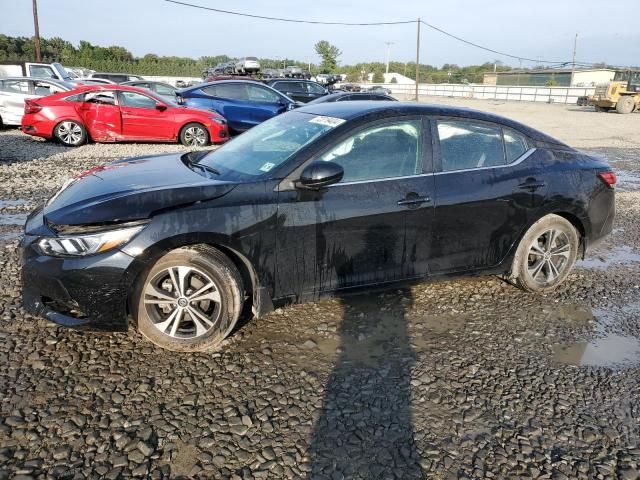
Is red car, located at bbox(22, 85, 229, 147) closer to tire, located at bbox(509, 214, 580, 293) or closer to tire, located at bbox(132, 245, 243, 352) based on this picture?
tire, located at bbox(509, 214, 580, 293)

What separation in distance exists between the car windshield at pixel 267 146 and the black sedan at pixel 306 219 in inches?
0.7

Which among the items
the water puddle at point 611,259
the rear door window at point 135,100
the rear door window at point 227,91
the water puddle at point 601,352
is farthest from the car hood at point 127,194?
the rear door window at point 227,91

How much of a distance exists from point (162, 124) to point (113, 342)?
30.7ft

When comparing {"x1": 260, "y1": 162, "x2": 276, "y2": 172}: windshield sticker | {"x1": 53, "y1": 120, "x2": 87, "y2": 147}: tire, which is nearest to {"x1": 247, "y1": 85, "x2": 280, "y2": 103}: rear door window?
{"x1": 53, "y1": 120, "x2": 87, "y2": 147}: tire

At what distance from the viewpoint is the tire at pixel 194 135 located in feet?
39.3

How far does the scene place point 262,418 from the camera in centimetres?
272

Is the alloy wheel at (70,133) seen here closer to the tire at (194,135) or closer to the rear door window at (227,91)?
the tire at (194,135)

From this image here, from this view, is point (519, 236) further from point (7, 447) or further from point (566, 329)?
point (7, 447)

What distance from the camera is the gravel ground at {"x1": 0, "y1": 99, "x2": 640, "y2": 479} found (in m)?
2.43

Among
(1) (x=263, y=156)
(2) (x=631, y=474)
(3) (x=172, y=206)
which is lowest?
(2) (x=631, y=474)

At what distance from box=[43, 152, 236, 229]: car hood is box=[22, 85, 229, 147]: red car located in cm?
846

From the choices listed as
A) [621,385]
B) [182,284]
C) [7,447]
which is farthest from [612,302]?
[7,447]

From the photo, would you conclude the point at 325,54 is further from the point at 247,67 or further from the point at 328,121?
the point at 328,121

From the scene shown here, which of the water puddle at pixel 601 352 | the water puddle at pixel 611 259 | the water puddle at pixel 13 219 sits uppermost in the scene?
the water puddle at pixel 13 219
